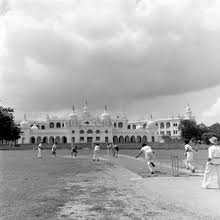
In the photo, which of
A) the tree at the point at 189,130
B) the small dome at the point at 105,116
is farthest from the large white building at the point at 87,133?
the tree at the point at 189,130

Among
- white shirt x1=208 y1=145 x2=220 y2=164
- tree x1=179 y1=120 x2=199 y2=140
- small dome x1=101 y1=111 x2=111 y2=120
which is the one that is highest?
small dome x1=101 y1=111 x2=111 y2=120

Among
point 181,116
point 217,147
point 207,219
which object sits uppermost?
point 181,116

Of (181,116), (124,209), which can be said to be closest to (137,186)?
(124,209)

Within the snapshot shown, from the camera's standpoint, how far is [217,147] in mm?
10414

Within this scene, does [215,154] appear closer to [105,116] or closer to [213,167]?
[213,167]

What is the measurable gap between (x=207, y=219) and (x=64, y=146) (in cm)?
7353

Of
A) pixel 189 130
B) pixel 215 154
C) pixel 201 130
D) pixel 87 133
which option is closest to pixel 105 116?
pixel 87 133

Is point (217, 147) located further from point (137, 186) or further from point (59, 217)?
point (59, 217)

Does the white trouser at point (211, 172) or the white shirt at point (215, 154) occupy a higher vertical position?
the white shirt at point (215, 154)

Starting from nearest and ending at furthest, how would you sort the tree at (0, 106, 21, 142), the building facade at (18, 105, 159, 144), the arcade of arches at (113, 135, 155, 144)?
the tree at (0, 106, 21, 142) → the building facade at (18, 105, 159, 144) → the arcade of arches at (113, 135, 155, 144)

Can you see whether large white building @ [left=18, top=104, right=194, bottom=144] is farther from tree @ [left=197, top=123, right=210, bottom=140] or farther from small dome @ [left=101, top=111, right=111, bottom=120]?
tree @ [left=197, top=123, right=210, bottom=140]

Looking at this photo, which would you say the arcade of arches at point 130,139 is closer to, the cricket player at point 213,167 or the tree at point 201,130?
the tree at point 201,130

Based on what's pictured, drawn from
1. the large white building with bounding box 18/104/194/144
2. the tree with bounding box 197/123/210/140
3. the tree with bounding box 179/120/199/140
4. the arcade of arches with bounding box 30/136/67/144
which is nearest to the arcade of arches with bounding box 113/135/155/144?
the large white building with bounding box 18/104/194/144

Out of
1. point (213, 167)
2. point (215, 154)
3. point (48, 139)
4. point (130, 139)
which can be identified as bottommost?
point (213, 167)
